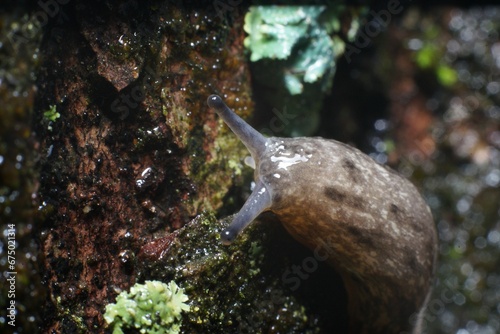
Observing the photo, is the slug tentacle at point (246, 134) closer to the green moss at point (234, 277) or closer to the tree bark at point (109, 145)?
the tree bark at point (109, 145)

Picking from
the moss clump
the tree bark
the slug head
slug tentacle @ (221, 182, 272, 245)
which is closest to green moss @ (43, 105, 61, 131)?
the tree bark

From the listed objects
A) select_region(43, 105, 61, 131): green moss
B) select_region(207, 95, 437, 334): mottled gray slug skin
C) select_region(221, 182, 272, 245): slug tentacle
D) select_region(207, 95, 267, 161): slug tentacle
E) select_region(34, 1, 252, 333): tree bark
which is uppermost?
select_region(43, 105, 61, 131): green moss

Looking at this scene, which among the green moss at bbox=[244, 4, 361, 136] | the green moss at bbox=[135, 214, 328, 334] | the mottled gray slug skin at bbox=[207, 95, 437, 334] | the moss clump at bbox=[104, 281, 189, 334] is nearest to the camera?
the moss clump at bbox=[104, 281, 189, 334]

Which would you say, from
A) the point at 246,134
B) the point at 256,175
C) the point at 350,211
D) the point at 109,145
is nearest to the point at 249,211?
the point at 256,175

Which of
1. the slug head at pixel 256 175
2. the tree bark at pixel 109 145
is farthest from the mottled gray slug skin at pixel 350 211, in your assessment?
the tree bark at pixel 109 145

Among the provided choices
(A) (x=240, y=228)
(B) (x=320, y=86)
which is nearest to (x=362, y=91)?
(B) (x=320, y=86)

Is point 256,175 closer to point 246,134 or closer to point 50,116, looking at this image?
point 246,134

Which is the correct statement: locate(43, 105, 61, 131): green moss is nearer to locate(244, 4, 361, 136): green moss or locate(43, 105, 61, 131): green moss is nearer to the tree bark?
the tree bark

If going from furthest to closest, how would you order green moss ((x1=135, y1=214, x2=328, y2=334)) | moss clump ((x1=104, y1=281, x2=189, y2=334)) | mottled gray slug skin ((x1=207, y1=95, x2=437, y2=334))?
mottled gray slug skin ((x1=207, y1=95, x2=437, y2=334)) < green moss ((x1=135, y1=214, x2=328, y2=334)) < moss clump ((x1=104, y1=281, x2=189, y2=334))

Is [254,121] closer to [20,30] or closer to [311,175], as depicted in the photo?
[311,175]
